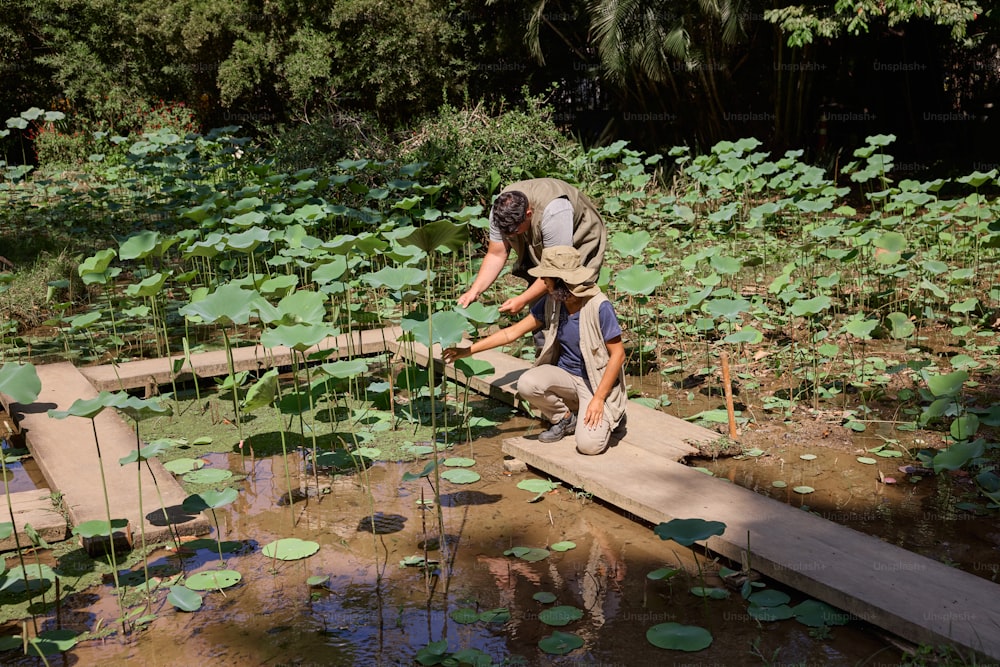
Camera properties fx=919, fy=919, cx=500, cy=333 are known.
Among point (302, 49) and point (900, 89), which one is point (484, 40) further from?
point (900, 89)

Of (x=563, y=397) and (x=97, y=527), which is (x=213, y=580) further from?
(x=563, y=397)

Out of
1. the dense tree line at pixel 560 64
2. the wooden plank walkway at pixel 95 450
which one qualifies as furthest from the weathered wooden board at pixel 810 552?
the dense tree line at pixel 560 64

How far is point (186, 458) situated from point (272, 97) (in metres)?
12.2

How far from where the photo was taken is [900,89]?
11516 millimetres

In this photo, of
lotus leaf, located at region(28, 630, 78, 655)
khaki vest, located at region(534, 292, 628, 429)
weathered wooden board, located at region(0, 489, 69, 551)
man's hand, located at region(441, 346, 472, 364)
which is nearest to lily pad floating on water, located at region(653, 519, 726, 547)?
khaki vest, located at region(534, 292, 628, 429)

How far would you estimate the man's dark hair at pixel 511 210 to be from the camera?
3.88 metres

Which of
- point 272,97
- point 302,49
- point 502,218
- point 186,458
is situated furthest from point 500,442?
point 272,97

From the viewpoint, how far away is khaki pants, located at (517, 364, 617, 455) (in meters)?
3.68

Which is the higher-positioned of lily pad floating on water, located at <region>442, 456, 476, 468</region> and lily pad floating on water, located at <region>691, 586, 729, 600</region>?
lily pad floating on water, located at <region>442, 456, 476, 468</region>

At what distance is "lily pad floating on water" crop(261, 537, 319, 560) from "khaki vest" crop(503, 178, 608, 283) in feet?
5.41

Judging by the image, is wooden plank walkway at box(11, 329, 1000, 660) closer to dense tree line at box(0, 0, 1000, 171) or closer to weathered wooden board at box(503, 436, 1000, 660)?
weathered wooden board at box(503, 436, 1000, 660)

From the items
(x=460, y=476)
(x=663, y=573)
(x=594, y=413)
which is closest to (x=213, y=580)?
(x=460, y=476)

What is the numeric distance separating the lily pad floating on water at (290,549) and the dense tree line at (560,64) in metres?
6.78

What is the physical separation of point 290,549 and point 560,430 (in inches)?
51.9
